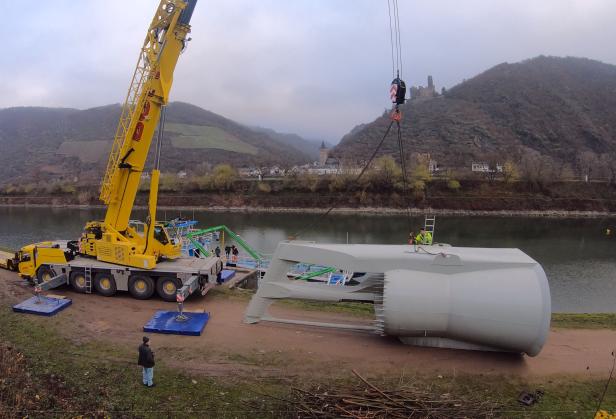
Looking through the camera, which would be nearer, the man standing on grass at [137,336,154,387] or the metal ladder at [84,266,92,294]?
the man standing on grass at [137,336,154,387]

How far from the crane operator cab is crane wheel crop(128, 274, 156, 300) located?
44cm

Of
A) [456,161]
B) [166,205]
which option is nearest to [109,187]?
[166,205]

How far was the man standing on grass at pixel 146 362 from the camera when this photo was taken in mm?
7727

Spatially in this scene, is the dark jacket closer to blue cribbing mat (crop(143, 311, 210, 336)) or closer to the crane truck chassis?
blue cribbing mat (crop(143, 311, 210, 336))

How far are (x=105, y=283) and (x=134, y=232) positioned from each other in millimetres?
1913

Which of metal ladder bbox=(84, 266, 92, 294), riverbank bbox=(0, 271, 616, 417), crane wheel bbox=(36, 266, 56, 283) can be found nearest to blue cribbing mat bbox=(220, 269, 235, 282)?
riverbank bbox=(0, 271, 616, 417)

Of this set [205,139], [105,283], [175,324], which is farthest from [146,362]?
[205,139]

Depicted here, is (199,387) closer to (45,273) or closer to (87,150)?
(45,273)

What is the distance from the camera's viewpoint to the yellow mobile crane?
42.7ft

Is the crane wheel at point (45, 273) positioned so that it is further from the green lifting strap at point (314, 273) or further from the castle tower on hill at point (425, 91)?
the castle tower on hill at point (425, 91)

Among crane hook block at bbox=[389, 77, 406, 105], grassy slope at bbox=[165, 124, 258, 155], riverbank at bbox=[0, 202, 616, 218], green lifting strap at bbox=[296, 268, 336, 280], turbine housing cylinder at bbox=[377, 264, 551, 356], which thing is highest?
grassy slope at bbox=[165, 124, 258, 155]

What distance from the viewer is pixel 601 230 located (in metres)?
46.8

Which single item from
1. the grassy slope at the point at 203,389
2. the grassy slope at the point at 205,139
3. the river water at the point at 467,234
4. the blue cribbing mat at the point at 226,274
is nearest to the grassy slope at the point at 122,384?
the grassy slope at the point at 203,389

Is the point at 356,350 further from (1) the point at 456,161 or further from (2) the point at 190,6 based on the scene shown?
(1) the point at 456,161
